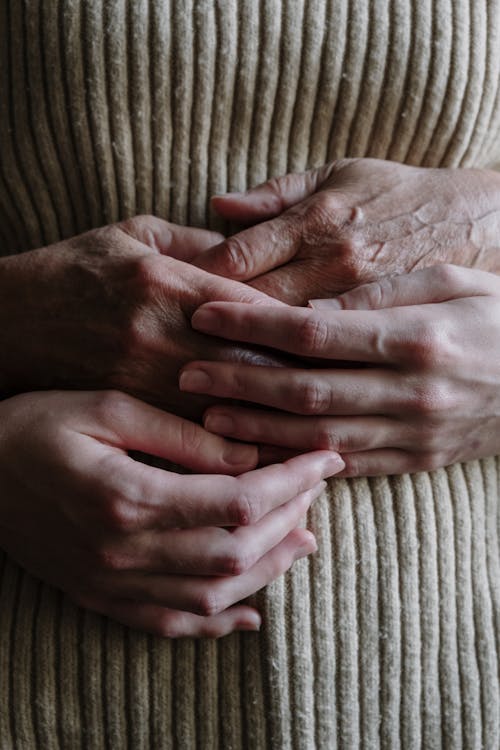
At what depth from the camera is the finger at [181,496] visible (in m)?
0.62

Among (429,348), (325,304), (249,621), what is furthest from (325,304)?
(249,621)

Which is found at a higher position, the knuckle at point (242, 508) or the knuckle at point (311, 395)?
the knuckle at point (311, 395)

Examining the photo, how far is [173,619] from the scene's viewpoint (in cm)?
69

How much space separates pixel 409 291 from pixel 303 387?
141mm

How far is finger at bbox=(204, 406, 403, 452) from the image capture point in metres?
0.66

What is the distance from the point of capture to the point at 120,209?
794 millimetres

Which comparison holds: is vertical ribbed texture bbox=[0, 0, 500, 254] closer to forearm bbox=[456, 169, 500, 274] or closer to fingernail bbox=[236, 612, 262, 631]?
forearm bbox=[456, 169, 500, 274]

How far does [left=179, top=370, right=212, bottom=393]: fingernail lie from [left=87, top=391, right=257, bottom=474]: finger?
0.04m

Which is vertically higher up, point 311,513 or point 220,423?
point 220,423

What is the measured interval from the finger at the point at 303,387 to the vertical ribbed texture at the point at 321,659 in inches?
4.8

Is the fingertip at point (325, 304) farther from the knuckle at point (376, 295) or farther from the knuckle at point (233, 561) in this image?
the knuckle at point (233, 561)

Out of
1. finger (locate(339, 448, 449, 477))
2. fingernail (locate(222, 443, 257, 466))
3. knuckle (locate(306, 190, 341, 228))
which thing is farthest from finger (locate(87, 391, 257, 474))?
knuckle (locate(306, 190, 341, 228))

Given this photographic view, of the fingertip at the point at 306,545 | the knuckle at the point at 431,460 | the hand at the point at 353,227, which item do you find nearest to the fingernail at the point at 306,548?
the fingertip at the point at 306,545

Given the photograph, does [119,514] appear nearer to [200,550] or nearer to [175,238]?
[200,550]
